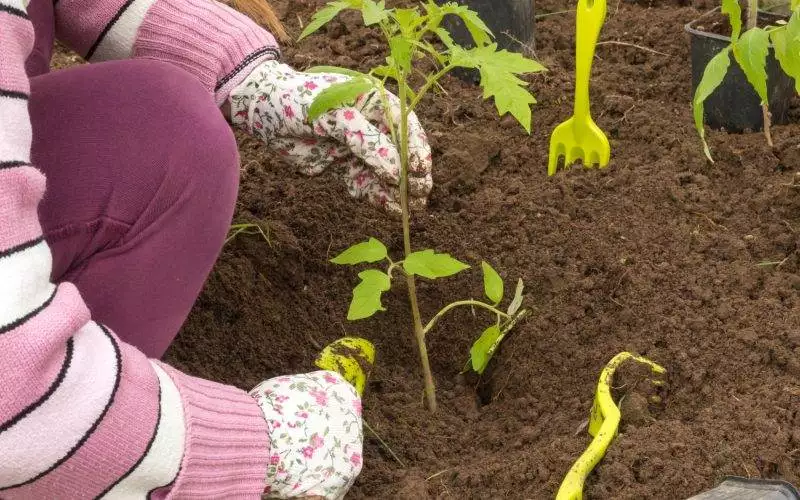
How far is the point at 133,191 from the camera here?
1.29 metres

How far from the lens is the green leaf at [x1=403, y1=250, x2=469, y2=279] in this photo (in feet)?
4.61

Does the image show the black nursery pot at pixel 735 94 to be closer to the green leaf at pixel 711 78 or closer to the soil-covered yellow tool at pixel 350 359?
the green leaf at pixel 711 78

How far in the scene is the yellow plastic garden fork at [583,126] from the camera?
1961 mm

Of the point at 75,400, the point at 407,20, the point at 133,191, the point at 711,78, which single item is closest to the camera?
the point at 75,400

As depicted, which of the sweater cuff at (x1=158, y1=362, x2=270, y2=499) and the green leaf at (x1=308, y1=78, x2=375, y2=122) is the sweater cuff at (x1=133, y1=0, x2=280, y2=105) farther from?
the sweater cuff at (x1=158, y1=362, x2=270, y2=499)

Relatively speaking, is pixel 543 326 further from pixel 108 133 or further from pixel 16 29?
pixel 16 29

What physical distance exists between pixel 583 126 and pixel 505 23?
490 mm

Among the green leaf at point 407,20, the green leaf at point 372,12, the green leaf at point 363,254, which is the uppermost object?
the green leaf at point 372,12

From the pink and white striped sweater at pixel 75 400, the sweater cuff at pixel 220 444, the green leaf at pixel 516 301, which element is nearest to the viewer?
the pink and white striped sweater at pixel 75 400

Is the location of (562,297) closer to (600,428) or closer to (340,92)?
(600,428)

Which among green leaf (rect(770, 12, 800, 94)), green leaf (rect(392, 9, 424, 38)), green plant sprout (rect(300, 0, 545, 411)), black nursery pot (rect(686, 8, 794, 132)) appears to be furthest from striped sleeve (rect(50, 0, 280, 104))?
black nursery pot (rect(686, 8, 794, 132))

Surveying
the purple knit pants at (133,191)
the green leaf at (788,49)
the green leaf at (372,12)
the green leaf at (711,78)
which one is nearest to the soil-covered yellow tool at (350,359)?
the purple knit pants at (133,191)

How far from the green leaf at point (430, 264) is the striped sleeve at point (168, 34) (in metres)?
0.46

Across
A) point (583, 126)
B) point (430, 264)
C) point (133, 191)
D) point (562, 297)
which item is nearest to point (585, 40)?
point (583, 126)
